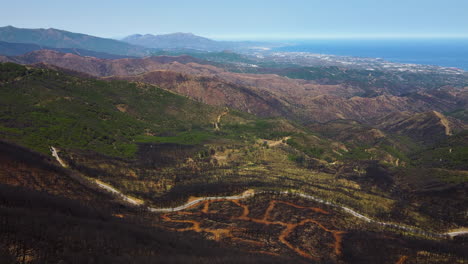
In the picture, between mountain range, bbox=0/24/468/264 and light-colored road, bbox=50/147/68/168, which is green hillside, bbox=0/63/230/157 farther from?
light-colored road, bbox=50/147/68/168

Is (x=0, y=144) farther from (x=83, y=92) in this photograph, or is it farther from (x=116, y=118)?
(x=83, y=92)

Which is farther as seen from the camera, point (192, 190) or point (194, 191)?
point (192, 190)

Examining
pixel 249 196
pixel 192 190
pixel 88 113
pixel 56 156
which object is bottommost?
pixel 249 196

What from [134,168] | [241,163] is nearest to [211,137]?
[241,163]

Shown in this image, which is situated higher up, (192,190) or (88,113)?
(88,113)

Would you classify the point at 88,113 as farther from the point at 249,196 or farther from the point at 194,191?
the point at 249,196

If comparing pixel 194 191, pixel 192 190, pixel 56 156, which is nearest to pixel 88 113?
pixel 56 156

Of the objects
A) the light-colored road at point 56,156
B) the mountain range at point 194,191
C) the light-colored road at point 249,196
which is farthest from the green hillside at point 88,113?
the light-colored road at point 249,196

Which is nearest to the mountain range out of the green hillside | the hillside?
the hillside

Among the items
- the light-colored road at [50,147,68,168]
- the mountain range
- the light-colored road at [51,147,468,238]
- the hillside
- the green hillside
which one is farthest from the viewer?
the green hillside

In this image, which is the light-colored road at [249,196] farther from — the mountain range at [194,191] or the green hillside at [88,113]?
the green hillside at [88,113]

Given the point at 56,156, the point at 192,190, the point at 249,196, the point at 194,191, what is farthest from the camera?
the point at 56,156
